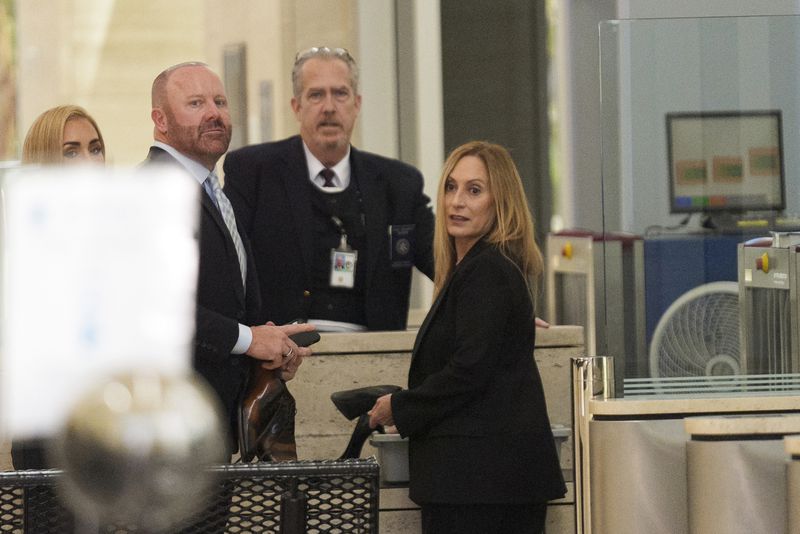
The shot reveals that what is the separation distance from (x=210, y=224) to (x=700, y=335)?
95 cm

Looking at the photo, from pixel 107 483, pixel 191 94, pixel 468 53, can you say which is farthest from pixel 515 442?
pixel 468 53

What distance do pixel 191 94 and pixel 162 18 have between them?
519 centimetres

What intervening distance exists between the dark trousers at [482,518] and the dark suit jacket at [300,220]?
906 mm

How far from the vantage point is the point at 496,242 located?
289 cm

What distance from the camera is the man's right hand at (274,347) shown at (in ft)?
8.34

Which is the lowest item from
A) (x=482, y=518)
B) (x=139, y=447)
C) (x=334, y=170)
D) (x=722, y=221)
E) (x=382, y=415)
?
(x=482, y=518)

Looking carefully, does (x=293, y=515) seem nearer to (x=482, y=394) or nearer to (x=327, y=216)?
(x=482, y=394)

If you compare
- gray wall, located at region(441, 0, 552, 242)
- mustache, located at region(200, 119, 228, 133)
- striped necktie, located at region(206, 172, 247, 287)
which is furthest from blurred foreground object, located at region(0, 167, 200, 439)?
mustache, located at region(200, 119, 228, 133)

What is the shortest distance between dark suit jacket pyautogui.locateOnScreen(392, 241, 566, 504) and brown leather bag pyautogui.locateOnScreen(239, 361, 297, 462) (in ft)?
1.64

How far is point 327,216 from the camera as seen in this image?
12.1ft

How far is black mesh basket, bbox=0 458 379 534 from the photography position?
149 cm

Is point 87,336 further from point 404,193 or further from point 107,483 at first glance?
point 107,483

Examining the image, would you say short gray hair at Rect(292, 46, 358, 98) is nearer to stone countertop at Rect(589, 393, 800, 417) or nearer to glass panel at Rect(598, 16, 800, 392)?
glass panel at Rect(598, 16, 800, 392)

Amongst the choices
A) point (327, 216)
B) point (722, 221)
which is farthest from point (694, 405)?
point (327, 216)
